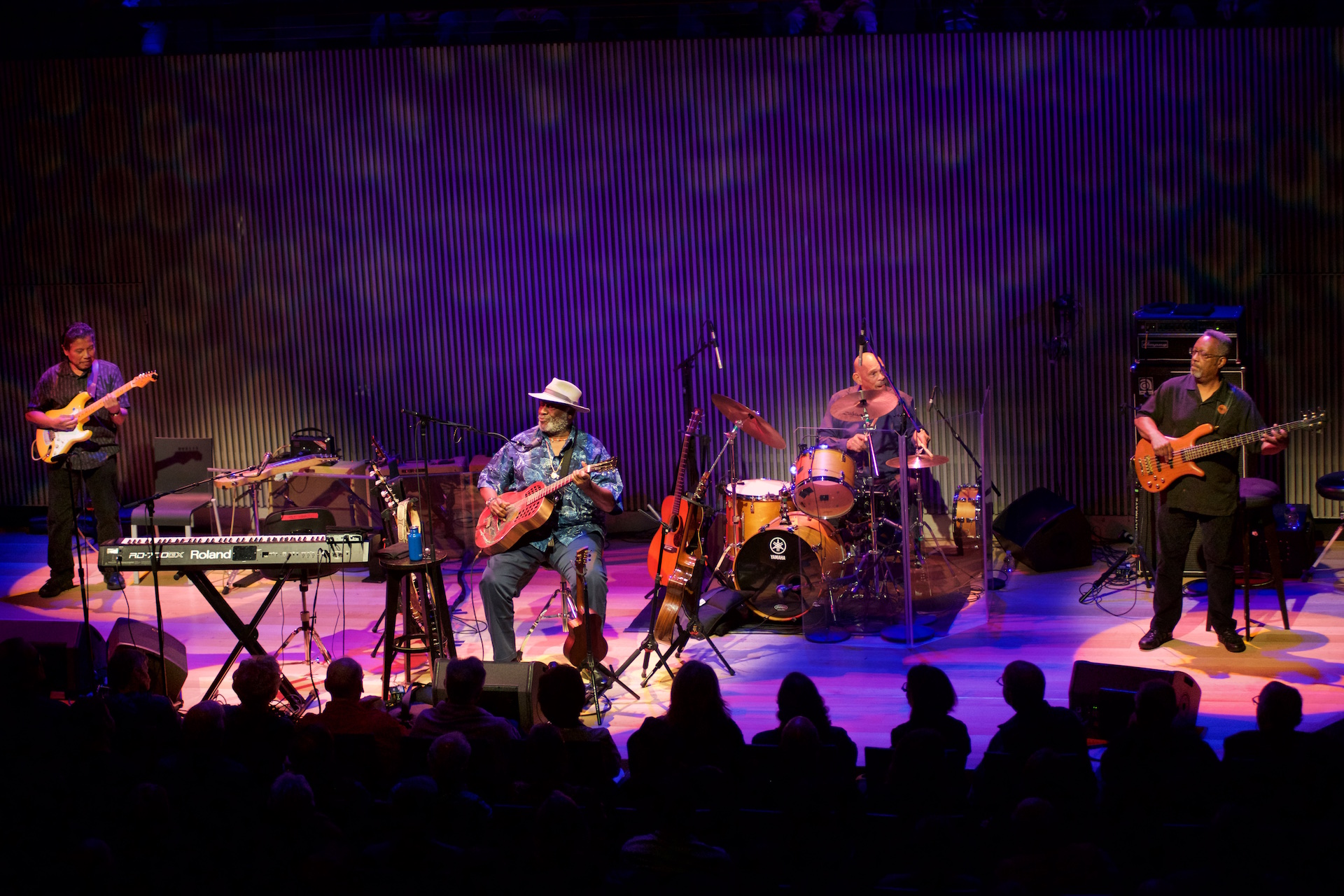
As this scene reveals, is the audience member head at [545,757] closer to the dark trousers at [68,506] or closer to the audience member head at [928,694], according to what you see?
the audience member head at [928,694]

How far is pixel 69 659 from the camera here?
585 centimetres

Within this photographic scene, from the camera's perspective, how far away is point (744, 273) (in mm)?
9633

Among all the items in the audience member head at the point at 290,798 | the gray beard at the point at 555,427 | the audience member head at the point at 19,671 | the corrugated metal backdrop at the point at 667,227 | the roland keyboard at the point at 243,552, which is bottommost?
the audience member head at the point at 290,798

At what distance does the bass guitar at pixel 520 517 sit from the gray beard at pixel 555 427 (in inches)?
16.2

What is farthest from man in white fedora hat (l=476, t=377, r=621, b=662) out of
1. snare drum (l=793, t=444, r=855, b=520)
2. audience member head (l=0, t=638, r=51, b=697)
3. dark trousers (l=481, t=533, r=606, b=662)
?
audience member head (l=0, t=638, r=51, b=697)

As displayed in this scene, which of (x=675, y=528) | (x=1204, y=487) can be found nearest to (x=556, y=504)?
(x=675, y=528)

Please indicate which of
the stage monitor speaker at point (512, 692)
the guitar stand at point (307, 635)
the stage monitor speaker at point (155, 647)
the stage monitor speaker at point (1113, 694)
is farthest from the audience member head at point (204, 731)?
the stage monitor speaker at point (1113, 694)

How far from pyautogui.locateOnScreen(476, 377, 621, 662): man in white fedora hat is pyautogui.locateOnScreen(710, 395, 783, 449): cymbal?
29.3 inches

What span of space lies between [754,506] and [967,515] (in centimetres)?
212

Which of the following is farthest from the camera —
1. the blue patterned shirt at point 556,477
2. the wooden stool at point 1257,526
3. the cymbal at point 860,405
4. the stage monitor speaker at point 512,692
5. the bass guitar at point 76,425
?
the bass guitar at point 76,425

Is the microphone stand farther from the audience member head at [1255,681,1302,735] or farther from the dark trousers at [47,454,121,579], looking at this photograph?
the dark trousers at [47,454,121,579]

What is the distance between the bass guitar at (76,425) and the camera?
834 cm

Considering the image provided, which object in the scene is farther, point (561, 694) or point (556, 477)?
point (556, 477)

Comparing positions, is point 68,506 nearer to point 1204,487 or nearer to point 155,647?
point 155,647
